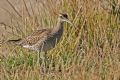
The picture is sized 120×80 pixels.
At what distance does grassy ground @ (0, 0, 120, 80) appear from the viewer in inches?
330

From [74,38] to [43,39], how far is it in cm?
59

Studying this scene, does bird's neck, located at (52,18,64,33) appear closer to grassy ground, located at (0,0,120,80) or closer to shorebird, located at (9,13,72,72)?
shorebird, located at (9,13,72,72)

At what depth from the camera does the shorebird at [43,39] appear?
934cm

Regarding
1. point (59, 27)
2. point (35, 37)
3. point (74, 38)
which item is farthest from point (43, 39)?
point (74, 38)

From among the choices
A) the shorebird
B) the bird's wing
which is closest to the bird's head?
the shorebird

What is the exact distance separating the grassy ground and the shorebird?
5.7 inches

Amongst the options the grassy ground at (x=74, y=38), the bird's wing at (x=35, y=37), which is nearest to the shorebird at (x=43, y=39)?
the bird's wing at (x=35, y=37)

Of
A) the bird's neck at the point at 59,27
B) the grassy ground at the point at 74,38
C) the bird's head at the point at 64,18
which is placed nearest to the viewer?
the grassy ground at the point at 74,38

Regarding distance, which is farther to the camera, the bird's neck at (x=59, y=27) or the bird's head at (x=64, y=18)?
the bird's neck at (x=59, y=27)

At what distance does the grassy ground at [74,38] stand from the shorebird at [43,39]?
0.14 metres

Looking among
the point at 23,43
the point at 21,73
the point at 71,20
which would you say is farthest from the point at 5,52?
the point at 21,73

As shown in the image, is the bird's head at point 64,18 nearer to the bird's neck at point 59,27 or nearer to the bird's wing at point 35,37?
the bird's neck at point 59,27

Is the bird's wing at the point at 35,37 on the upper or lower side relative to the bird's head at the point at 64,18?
lower

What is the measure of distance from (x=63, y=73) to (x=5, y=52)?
2.22 metres
